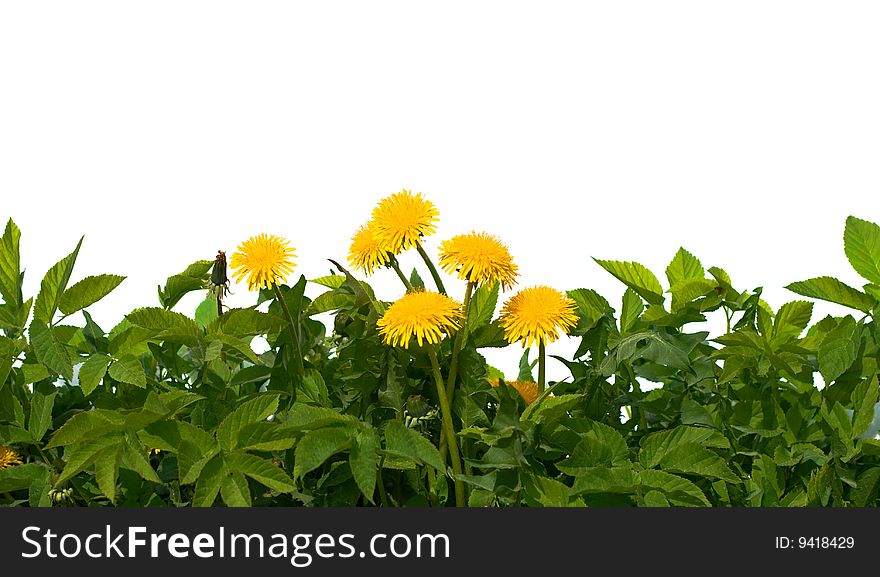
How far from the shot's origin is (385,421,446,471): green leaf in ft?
3.56

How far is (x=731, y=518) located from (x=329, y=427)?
447 millimetres

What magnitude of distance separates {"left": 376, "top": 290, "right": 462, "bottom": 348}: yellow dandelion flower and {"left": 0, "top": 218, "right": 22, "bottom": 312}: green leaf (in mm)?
447

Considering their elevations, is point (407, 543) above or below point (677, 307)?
below

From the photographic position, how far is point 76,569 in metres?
1.12

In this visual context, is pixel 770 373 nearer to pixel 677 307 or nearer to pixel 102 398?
pixel 677 307

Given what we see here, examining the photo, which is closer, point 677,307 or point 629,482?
point 629,482

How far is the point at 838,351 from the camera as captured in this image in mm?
1207

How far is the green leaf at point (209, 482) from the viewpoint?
1.07 meters

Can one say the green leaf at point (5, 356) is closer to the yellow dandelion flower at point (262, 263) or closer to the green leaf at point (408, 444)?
the yellow dandelion flower at point (262, 263)

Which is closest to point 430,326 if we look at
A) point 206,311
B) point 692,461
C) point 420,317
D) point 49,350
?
point 420,317

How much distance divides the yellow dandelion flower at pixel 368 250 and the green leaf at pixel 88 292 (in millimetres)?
275

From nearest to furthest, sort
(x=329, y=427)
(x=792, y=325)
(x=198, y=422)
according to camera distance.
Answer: (x=329, y=427) < (x=198, y=422) < (x=792, y=325)

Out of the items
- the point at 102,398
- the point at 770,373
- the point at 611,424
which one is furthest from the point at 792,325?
the point at 102,398

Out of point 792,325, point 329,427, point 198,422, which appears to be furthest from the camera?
point 792,325
